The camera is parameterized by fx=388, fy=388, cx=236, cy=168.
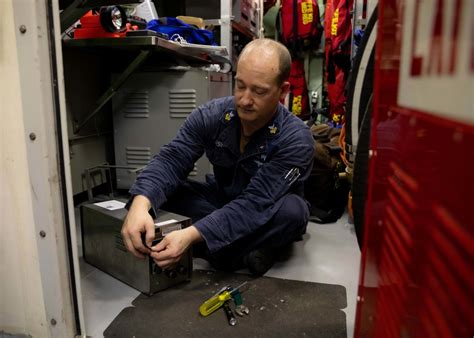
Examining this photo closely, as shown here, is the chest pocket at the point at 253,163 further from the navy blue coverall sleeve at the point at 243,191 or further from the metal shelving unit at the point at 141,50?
the metal shelving unit at the point at 141,50

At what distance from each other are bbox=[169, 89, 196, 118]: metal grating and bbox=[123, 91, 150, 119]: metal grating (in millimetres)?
141

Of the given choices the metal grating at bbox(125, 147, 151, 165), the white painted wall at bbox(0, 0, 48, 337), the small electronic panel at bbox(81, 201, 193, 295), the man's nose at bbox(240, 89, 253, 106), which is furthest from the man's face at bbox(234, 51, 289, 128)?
the metal grating at bbox(125, 147, 151, 165)

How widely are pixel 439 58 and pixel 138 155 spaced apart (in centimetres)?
189

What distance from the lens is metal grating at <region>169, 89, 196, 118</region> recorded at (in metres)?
1.93

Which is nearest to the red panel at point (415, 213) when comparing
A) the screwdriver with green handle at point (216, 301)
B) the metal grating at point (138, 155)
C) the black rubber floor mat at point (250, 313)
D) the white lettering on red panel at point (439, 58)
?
the white lettering on red panel at point (439, 58)

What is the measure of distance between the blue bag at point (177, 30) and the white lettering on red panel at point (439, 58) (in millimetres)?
1618

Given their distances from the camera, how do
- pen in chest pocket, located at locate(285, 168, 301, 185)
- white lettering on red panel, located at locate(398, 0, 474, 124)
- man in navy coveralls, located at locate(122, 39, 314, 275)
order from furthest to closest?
pen in chest pocket, located at locate(285, 168, 301, 185)
man in navy coveralls, located at locate(122, 39, 314, 275)
white lettering on red panel, located at locate(398, 0, 474, 124)

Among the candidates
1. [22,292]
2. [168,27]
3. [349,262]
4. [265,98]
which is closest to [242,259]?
[349,262]

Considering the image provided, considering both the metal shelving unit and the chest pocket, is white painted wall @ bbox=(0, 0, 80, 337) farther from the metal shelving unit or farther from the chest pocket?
the metal shelving unit

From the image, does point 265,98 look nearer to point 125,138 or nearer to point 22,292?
point 22,292

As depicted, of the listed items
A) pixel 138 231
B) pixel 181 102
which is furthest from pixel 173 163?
pixel 181 102

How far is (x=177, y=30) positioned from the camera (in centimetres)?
193

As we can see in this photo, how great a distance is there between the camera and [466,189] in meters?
0.31

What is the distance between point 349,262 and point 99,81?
161 cm
